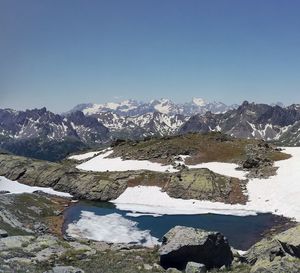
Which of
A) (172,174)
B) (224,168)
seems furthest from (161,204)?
(224,168)

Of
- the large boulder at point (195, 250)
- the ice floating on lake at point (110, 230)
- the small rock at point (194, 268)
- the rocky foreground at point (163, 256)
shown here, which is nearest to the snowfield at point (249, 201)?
the ice floating on lake at point (110, 230)

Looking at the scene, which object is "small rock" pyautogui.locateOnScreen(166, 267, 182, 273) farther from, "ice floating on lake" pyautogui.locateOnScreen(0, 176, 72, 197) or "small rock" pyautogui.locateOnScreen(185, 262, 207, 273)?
"ice floating on lake" pyautogui.locateOnScreen(0, 176, 72, 197)

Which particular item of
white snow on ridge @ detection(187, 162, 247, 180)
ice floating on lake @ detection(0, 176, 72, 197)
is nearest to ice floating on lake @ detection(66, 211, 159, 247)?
ice floating on lake @ detection(0, 176, 72, 197)

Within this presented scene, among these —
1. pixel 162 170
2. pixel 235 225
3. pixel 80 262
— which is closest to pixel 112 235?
pixel 235 225

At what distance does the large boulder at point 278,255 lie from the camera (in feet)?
78.8

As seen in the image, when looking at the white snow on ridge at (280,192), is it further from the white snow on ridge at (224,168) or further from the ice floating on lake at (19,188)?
the ice floating on lake at (19,188)

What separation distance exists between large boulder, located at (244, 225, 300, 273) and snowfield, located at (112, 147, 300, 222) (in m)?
31.1

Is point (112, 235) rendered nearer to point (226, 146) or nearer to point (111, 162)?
point (111, 162)

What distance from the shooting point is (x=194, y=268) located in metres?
29.9

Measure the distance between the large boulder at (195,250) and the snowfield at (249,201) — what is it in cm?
3245

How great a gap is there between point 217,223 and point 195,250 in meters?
29.8

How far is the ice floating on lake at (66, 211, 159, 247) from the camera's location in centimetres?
5272

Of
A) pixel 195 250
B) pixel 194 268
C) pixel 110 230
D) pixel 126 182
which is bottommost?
pixel 110 230

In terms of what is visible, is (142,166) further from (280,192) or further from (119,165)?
(280,192)
